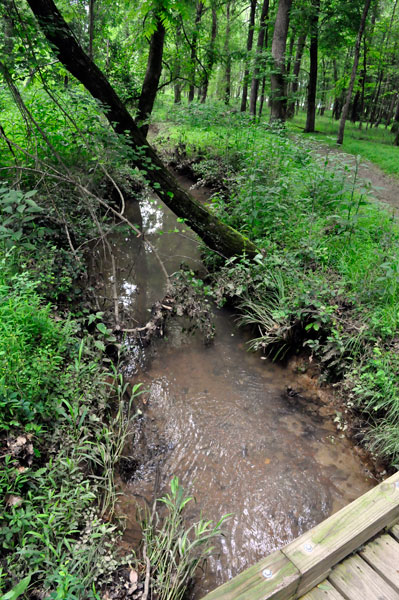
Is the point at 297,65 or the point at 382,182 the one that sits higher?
the point at 297,65

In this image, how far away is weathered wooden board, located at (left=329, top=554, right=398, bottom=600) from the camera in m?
1.83

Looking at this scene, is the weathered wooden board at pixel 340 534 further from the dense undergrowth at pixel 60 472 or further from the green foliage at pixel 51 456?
the green foliage at pixel 51 456

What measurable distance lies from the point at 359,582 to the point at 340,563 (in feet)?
0.38

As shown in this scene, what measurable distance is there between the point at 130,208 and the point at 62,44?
5201mm

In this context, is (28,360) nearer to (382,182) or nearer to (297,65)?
(382,182)

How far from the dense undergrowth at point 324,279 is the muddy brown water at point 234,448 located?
416mm

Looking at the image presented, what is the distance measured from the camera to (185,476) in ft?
10.1

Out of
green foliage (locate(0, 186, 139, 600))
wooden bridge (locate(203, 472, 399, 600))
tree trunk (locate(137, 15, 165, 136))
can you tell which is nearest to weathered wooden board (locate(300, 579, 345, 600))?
wooden bridge (locate(203, 472, 399, 600))

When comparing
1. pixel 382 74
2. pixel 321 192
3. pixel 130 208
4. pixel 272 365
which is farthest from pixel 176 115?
pixel 382 74

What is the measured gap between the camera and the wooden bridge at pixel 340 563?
1.67 meters

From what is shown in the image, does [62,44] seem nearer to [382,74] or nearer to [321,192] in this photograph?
[321,192]

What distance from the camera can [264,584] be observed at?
1.66m

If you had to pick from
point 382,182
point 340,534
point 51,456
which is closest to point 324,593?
point 340,534

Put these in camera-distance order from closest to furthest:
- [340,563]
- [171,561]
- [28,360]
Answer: [340,563] → [171,561] → [28,360]
